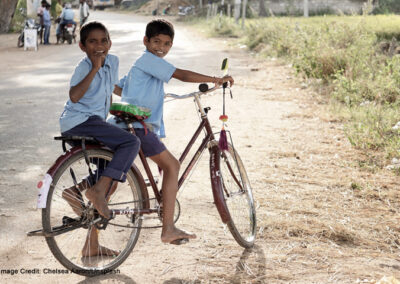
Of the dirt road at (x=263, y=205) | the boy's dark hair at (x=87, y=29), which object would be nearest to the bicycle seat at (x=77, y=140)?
the boy's dark hair at (x=87, y=29)

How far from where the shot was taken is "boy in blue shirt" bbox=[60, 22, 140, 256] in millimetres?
3660

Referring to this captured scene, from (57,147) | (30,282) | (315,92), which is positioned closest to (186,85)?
(315,92)

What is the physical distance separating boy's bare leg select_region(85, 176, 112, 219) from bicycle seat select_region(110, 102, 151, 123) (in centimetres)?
39

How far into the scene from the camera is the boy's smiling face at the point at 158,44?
3951mm

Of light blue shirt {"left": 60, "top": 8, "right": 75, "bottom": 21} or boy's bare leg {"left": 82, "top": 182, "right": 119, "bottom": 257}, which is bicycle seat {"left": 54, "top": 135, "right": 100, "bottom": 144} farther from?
light blue shirt {"left": 60, "top": 8, "right": 75, "bottom": 21}

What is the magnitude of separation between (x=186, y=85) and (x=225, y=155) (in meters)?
8.31

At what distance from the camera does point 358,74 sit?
11367 mm

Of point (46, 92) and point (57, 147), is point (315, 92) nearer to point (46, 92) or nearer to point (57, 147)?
point (46, 92)

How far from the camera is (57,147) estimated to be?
24.0ft

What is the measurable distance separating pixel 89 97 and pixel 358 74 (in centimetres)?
844

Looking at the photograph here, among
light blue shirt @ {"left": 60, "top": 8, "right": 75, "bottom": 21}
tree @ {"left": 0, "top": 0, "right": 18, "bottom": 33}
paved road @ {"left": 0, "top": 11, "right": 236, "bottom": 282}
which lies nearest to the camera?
paved road @ {"left": 0, "top": 11, "right": 236, "bottom": 282}

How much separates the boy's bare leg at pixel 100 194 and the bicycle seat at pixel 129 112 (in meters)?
0.39

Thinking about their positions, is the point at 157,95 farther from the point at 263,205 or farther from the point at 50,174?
the point at 263,205

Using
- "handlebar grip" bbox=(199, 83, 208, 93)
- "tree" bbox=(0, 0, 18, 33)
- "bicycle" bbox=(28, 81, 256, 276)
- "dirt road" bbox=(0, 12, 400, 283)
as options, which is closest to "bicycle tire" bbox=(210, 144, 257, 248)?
"bicycle" bbox=(28, 81, 256, 276)
